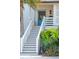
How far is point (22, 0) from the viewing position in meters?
16.5

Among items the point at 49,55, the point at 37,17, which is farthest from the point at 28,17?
the point at 49,55

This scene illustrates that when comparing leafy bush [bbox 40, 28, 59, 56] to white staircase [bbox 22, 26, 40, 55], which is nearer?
leafy bush [bbox 40, 28, 59, 56]

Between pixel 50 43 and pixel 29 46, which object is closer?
pixel 50 43

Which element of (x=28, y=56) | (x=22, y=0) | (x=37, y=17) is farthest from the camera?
(x=37, y=17)

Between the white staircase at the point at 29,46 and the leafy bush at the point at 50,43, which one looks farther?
the white staircase at the point at 29,46

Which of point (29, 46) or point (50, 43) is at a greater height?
point (50, 43)
